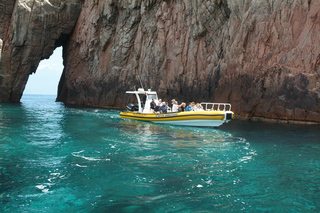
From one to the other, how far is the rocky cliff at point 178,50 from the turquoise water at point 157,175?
8.73 metres

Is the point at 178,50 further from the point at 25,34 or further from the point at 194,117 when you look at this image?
the point at 25,34

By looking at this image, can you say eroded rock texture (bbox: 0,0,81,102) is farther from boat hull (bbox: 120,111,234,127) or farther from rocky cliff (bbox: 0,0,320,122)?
boat hull (bbox: 120,111,234,127)

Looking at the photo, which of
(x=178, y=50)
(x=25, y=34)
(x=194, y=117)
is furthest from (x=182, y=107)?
(x=25, y=34)

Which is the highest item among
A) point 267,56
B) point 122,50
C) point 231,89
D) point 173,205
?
point 122,50

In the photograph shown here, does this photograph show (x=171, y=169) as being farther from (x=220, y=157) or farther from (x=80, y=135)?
(x=80, y=135)

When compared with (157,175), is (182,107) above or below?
above

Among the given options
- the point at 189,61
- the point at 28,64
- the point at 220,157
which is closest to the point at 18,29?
the point at 28,64

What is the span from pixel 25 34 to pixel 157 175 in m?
42.5

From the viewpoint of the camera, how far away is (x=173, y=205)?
5934mm

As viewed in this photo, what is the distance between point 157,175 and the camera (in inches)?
309

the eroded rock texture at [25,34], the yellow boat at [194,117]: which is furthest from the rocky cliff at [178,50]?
the yellow boat at [194,117]

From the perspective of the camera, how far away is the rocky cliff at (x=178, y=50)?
67.8 ft

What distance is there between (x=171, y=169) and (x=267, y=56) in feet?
54.8

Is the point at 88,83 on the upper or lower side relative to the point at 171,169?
upper
